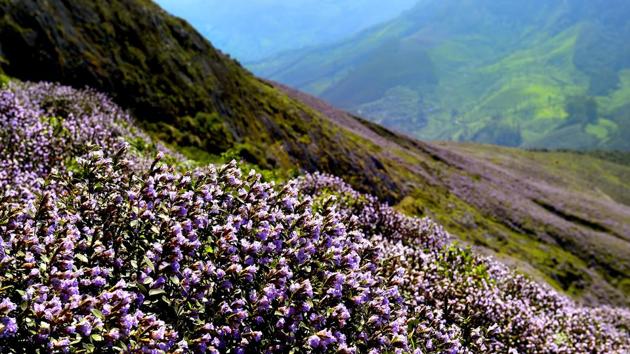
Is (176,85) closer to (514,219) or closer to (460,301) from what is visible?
(460,301)

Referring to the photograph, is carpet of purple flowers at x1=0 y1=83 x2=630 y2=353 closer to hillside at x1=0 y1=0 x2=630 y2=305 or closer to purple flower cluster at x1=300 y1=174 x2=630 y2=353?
purple flower cluster at x1=300 y1=174 x2=630 y2=353

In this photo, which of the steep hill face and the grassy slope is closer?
the steep hill face

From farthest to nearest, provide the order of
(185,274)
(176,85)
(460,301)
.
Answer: (176,85) → (460,301) → (185,274)

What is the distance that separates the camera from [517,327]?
40.0ft

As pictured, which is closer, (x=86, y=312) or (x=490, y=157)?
(x=86, y=312)

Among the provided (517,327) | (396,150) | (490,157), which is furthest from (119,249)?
(490,157)

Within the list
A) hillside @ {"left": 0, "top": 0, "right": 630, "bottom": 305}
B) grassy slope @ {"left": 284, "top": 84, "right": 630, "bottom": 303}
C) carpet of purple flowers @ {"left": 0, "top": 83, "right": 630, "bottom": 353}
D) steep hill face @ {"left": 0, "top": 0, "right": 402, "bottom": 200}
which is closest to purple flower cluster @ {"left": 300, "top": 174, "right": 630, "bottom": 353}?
carpet of purple flowers @ {"left": 0, "top": 83, "right": 630, "bottom": 353}

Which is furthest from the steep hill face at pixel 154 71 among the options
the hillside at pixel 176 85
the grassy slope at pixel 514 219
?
the grassy slope at pixel 514 219

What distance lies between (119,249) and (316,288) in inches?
99.7

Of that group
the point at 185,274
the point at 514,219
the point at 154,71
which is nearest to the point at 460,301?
the point at 185,274

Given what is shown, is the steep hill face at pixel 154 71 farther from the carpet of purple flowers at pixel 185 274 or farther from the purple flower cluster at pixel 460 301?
the carpet of purple flowers at pixel 185 274

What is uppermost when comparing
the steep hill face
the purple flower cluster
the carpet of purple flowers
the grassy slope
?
the steep hill face

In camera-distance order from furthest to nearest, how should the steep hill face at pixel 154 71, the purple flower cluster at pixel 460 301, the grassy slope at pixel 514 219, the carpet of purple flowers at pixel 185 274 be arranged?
the grassy slope at pixel 514 219
the steep hill face at pixel 154 71
the purple flower cluster at pixel 460 301
the carpet of purple flowers at pixel 185 274

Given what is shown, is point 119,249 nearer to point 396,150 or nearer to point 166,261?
point 166,261
